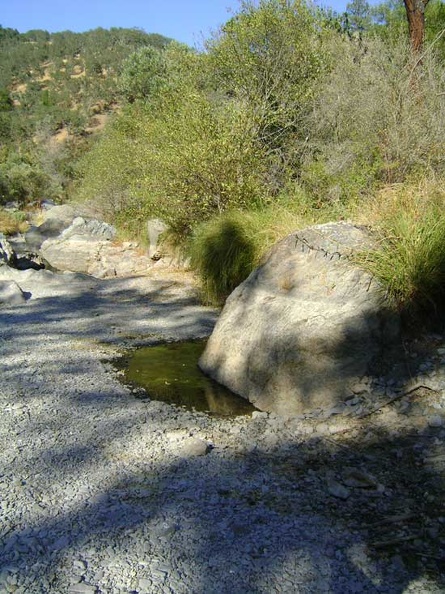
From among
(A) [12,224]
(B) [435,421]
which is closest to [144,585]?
(B) [435,421]

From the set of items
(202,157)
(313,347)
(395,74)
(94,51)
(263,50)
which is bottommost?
(313,347)

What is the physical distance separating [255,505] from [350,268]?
250cm

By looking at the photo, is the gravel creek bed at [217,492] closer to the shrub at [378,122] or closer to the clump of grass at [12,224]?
the shrub at [378,122]

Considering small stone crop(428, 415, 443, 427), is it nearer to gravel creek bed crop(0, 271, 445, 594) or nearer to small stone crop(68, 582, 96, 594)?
gravel creek bed crop(0, 271, 445, 594)

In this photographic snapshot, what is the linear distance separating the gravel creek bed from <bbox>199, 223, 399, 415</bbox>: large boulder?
0.22 m

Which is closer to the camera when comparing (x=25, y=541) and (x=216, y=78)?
(x=25, y=541)

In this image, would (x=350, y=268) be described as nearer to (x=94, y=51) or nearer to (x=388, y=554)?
(x=388, y=554)

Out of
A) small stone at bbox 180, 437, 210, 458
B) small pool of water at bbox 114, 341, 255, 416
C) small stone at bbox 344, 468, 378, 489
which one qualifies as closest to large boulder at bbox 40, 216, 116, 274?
small pool of water at bbox 114, 341, 255, 416

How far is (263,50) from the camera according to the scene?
11133 mm

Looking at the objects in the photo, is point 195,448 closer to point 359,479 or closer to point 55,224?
point 359,479

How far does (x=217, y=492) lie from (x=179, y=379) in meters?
2.17

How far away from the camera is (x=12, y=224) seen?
24266mm

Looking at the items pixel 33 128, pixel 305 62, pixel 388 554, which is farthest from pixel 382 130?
pixel 33 128

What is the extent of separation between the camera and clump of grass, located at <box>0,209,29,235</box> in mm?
23292
